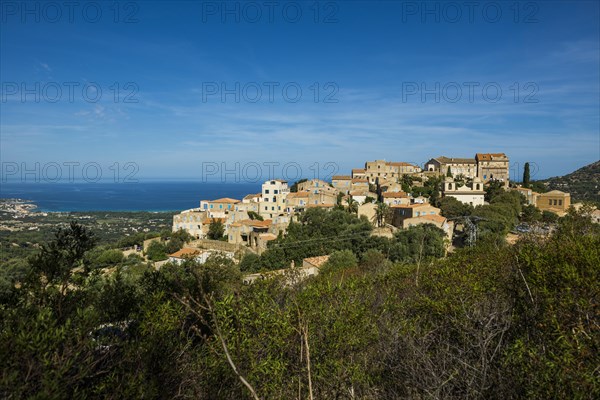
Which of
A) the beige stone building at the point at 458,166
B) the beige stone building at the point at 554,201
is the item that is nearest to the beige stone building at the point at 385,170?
the beige stone building at the point at 458,166

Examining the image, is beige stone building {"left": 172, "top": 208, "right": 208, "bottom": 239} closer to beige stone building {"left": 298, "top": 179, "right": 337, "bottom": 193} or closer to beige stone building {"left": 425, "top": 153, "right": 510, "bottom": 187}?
beige stone building {"left": 298, "top": 179, "right": 337, "bottom": 193}

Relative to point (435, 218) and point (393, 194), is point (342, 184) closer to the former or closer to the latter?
point (393, 194)

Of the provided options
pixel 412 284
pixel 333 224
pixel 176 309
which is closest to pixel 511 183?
pixel 333 224

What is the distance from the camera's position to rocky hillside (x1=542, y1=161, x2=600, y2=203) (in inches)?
2499

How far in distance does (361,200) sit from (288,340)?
4418 centimetres

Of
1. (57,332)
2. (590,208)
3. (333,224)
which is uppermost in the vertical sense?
(590,208)

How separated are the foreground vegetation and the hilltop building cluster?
29.5 meters

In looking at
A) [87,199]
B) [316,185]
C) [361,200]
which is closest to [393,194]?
[361,200]

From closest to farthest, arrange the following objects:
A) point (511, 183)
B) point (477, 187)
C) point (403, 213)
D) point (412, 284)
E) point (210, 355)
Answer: point (210, 355) → point (412, 284) → point (403, 213) → point (477, 187) → point (511, 183)

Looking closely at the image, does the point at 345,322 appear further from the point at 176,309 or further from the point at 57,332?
the point at 57,332

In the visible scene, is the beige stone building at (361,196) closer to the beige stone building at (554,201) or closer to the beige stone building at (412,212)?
the beige stone building at (412,212)

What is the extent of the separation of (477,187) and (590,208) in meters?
36.5

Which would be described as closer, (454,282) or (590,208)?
(454,282)

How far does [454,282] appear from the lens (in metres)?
9.74
